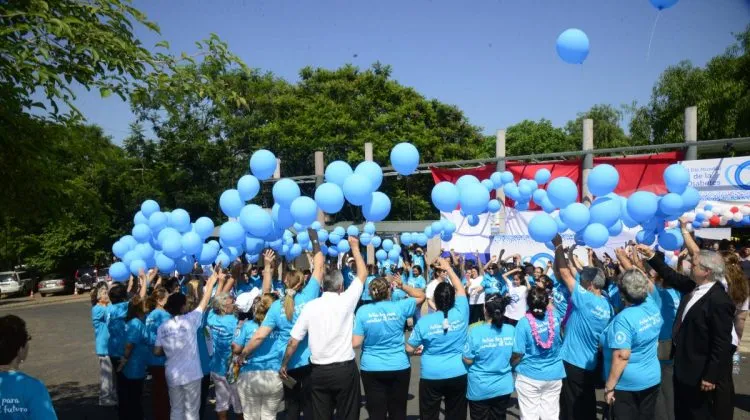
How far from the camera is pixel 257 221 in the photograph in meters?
5.74

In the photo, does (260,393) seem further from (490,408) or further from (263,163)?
(263,163)

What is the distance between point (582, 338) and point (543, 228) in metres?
1.13

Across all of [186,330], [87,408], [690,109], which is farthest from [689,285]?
[690,109]

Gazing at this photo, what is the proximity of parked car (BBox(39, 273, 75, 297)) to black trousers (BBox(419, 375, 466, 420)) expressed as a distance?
1189 inches

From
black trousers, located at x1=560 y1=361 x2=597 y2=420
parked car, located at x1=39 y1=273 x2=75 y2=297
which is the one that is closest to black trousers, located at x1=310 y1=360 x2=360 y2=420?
black trousers, located at x1=560 y1=361 x2=597 y2=420

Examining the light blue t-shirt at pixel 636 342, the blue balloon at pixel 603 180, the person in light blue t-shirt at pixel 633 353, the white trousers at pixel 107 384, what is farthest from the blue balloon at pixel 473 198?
the white trousers at pixel 107 384

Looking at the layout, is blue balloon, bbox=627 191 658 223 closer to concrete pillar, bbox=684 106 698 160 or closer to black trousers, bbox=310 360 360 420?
black trousers, bbox=310 360 360 420

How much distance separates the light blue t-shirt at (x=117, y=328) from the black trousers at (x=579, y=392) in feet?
14.8

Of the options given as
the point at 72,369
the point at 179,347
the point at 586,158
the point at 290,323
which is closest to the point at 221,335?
the point at 179,347

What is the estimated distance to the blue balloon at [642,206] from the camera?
582cm

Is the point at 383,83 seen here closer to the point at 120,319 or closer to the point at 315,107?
the point at 315,107

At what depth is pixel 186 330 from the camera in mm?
5188

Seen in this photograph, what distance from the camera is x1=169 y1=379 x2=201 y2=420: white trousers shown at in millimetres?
5223

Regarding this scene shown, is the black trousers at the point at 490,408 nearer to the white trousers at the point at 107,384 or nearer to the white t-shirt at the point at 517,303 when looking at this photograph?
the white t-shirt at the point at 517,303
